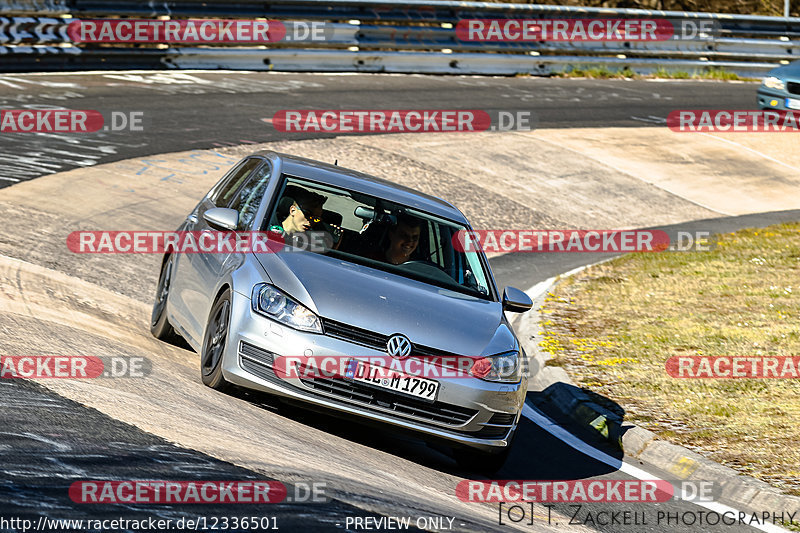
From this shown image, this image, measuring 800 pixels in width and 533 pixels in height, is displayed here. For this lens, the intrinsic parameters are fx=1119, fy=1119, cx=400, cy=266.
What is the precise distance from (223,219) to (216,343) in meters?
0.93

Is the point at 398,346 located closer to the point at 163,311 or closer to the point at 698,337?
the point at 163,311

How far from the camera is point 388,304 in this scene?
6.84 m

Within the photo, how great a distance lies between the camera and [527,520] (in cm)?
609

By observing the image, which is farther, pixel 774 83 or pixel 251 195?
pixel 774 83

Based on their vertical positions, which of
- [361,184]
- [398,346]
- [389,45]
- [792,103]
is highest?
[389,45]

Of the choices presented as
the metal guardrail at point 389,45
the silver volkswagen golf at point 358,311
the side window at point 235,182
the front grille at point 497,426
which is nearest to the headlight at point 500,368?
the silver volkswagen golf at point 358,311

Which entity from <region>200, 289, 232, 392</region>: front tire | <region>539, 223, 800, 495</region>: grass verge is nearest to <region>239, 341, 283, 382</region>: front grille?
<region>200, 289, 232, 392</region>: front tire

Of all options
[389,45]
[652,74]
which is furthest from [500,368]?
[652,74]

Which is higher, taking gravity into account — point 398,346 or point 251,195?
point 251,195

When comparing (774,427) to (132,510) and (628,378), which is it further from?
(132,510)

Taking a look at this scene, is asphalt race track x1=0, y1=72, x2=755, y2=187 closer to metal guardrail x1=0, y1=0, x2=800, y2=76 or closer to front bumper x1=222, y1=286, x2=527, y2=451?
metal guardrail x1=0, y1=0, x2=800, y2=76

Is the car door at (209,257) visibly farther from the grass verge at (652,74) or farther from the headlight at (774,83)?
the grass verge at (652,74)

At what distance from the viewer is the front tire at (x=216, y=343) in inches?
273

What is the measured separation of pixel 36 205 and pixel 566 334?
5861 millimetres
